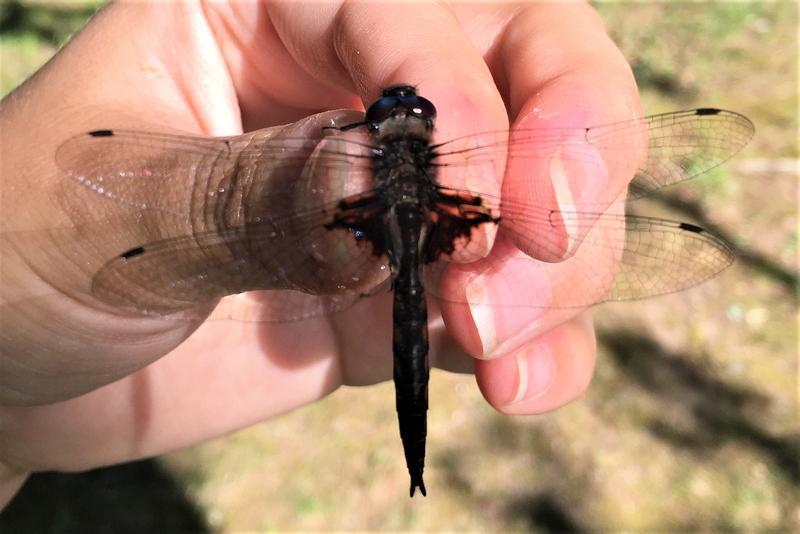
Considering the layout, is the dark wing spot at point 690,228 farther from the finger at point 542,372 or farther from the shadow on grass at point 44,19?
the shadow on grass at point 44,19

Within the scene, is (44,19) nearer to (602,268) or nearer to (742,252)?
(742,252)

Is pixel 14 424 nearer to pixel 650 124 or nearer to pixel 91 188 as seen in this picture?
pixel 91 188

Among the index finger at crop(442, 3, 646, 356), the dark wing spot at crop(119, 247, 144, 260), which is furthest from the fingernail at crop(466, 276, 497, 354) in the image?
the dark wing spot at crop(119, 247, 144, 260)

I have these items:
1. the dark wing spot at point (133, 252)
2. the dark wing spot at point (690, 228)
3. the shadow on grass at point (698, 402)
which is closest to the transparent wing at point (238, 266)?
the dark wing spot at point (133, 252)

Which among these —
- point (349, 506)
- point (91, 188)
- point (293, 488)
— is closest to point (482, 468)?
point (349, 506)

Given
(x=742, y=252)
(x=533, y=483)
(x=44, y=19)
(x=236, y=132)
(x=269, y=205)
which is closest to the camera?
(x=269, y=205)

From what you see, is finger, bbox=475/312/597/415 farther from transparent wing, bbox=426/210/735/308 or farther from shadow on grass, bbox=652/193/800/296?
shadow on grass, bbox=652/193/800/296

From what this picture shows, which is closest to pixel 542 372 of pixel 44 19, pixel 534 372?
pixel 534 372
